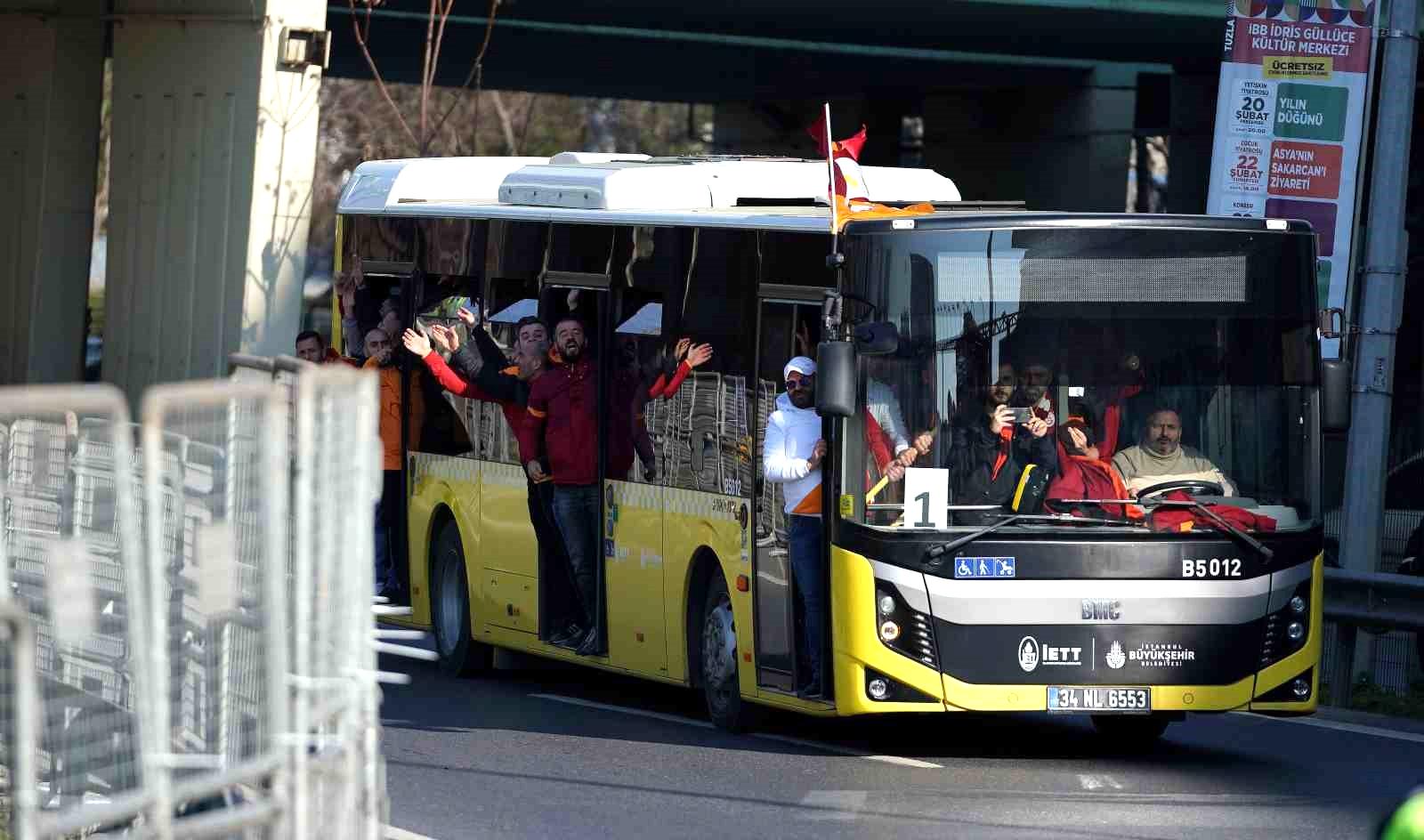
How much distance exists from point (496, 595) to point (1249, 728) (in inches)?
172

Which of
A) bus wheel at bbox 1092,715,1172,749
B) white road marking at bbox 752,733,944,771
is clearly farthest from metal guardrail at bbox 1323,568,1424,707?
white road marking at bbox 752,733,944,771

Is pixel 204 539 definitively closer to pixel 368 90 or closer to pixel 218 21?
pixel 218 21

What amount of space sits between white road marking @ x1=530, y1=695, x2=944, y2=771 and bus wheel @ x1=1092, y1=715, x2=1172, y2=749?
3.93 feet

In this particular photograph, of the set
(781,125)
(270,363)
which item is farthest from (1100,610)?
(781,125)

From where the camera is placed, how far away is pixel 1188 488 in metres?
11.8

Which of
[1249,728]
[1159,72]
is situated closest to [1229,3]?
[1249,728]

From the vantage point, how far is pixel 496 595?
601 inches

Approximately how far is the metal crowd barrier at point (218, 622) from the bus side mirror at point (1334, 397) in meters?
6.21

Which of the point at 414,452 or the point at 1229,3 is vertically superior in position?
the point at 1229,3

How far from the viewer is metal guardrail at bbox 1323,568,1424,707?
1455 cm

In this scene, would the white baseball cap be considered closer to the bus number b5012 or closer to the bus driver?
the bus driver

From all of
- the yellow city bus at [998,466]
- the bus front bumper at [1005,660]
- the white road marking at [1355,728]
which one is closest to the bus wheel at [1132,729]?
the yellow city bus at [998,466]

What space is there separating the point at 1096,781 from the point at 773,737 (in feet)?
6.63

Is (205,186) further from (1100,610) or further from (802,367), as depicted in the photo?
(1100,610)
